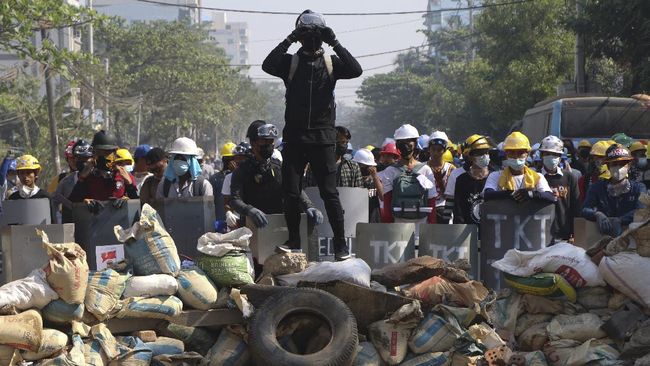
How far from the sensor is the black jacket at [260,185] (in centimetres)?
862

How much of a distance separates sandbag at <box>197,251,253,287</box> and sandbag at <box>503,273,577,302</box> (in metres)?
1.86

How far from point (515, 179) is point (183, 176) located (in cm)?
266

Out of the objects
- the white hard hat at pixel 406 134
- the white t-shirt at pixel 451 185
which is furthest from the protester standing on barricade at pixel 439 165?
the white t-shirt at pixel 451 185

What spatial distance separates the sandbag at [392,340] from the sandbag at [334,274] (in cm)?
37

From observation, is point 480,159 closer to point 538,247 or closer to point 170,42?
point 538,247

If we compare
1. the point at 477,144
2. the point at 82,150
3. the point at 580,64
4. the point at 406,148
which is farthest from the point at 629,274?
the point at 580,64

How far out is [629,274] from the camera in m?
7.19

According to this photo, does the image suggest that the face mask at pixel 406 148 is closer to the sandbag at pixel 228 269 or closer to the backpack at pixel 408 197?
the backpack at pixel 408 197

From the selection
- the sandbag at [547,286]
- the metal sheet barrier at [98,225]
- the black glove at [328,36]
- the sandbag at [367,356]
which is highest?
the black glove at [328,36]

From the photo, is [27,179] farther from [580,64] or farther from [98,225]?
[580,64]

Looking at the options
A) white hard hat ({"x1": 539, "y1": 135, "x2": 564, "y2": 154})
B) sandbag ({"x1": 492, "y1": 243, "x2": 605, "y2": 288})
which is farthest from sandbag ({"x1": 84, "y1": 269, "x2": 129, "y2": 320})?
white hard hat ({"x1": 539, "y1": 135, "x2": 564, "y2": 154})

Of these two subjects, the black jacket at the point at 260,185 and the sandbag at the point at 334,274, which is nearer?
the sandbag at the point at 334,274

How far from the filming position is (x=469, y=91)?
176ft

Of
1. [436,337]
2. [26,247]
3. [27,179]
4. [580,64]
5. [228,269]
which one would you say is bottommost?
[436,337]
